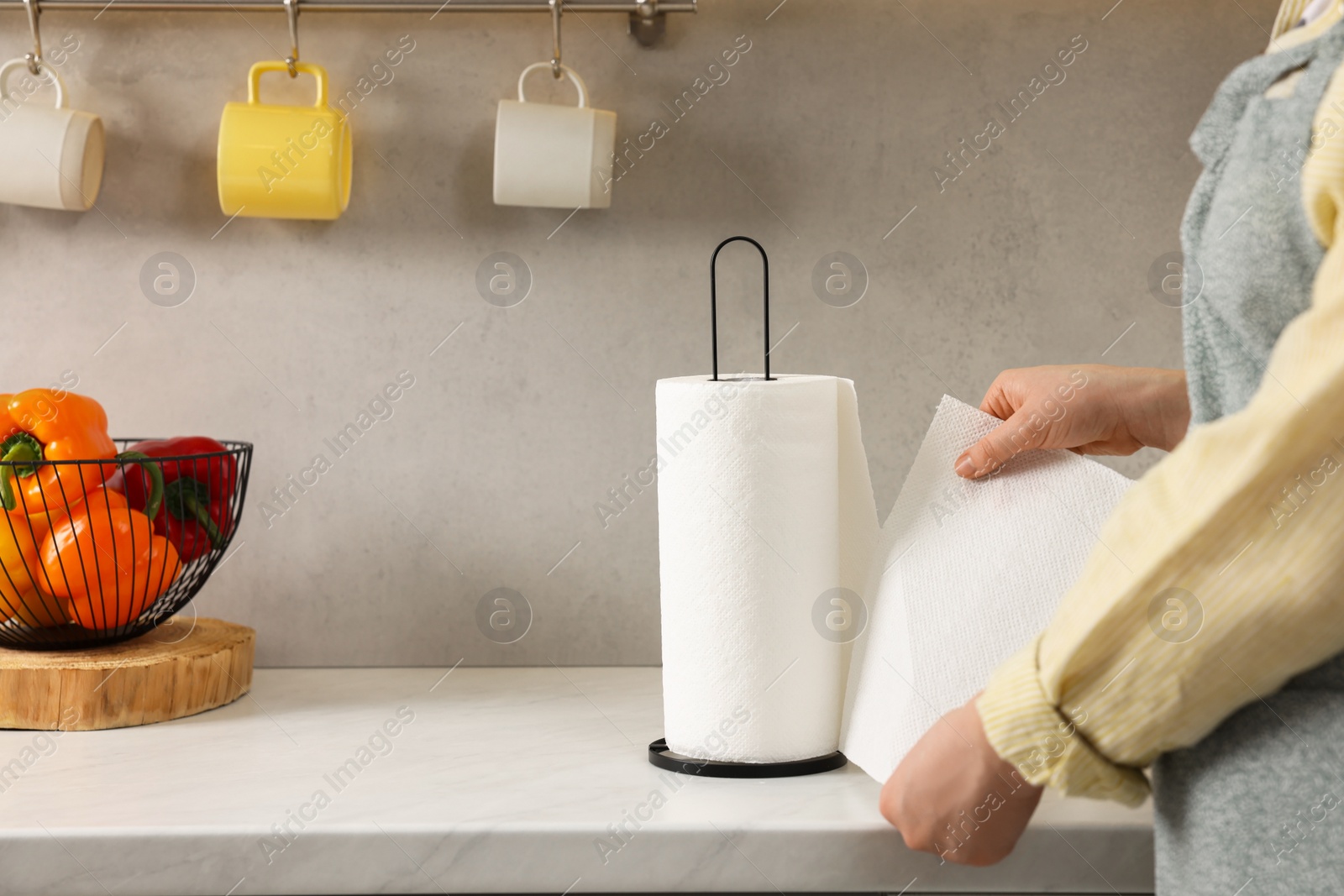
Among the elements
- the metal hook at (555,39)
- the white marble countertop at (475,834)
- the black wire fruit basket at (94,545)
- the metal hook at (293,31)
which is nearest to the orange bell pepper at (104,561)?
the black wire fruit basket at (94,545)

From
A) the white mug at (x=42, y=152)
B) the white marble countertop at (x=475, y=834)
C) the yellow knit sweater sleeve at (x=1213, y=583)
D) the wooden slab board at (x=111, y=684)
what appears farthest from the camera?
the white mug at (x=42, y=152)

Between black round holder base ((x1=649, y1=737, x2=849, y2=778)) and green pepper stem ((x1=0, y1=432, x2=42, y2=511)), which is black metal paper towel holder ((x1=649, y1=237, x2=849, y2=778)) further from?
green pepper stem ((x1=0, y1=432, x2=42, y2=511))

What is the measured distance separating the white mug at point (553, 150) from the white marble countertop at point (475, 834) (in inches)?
17.8

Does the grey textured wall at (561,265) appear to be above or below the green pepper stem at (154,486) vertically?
above

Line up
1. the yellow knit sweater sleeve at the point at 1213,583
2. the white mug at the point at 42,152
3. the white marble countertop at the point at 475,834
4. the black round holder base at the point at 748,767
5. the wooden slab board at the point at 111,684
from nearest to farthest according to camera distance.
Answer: the yellow knit sweater sleeve at the point at 1213,583 < the white marble countertop at the point at 475,834 < the black round holder base at the point at 748,767 < the wooden slab board at the point at 111,684 < the white mug at the point at 42,152

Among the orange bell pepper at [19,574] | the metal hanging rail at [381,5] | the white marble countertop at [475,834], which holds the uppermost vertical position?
the metal hanging rail at [381,5]

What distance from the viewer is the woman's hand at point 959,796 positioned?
515mm

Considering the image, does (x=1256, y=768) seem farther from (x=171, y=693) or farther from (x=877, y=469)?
(x=171, y=693)

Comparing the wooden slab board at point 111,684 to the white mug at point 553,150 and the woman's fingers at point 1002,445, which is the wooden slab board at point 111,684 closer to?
the white mug at point 553,150

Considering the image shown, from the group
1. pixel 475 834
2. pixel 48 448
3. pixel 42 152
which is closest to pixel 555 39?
pixel 42 152

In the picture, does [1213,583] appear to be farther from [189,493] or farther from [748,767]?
[189,493]

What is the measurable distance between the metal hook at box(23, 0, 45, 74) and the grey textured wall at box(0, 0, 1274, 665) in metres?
0.03

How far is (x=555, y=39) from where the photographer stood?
37.6 inches

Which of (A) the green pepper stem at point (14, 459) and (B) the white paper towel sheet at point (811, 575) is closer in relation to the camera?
(B) the white paper towel sheet at point (811, 575)
